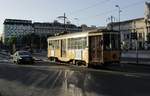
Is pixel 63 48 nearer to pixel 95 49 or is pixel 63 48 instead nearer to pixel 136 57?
pixel 95 49

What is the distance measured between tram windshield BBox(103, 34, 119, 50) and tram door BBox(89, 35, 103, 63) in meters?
0.41

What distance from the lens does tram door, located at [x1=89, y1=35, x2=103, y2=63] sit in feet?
98.9

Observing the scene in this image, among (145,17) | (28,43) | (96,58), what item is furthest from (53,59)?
(28,43)

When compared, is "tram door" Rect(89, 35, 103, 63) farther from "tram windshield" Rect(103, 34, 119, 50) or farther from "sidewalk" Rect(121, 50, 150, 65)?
"sidewalk" Rect(121, 50, 150, 65)

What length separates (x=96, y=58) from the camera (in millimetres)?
30594

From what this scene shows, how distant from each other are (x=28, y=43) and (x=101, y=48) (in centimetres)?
12856

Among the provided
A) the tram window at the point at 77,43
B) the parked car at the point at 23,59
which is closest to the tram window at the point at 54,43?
the parked car at the point at 23,59

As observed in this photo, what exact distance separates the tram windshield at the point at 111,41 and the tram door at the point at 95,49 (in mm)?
414

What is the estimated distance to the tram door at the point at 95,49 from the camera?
30.1 m

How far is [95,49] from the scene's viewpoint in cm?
3089

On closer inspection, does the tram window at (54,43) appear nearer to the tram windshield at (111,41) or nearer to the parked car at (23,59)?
the parked car at (23,59)

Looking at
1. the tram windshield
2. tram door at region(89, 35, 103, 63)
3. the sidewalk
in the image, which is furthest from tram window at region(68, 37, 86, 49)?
the sidewalk

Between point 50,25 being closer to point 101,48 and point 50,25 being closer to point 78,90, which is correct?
point 101,48

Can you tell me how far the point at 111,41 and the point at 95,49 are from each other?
1.51 m
